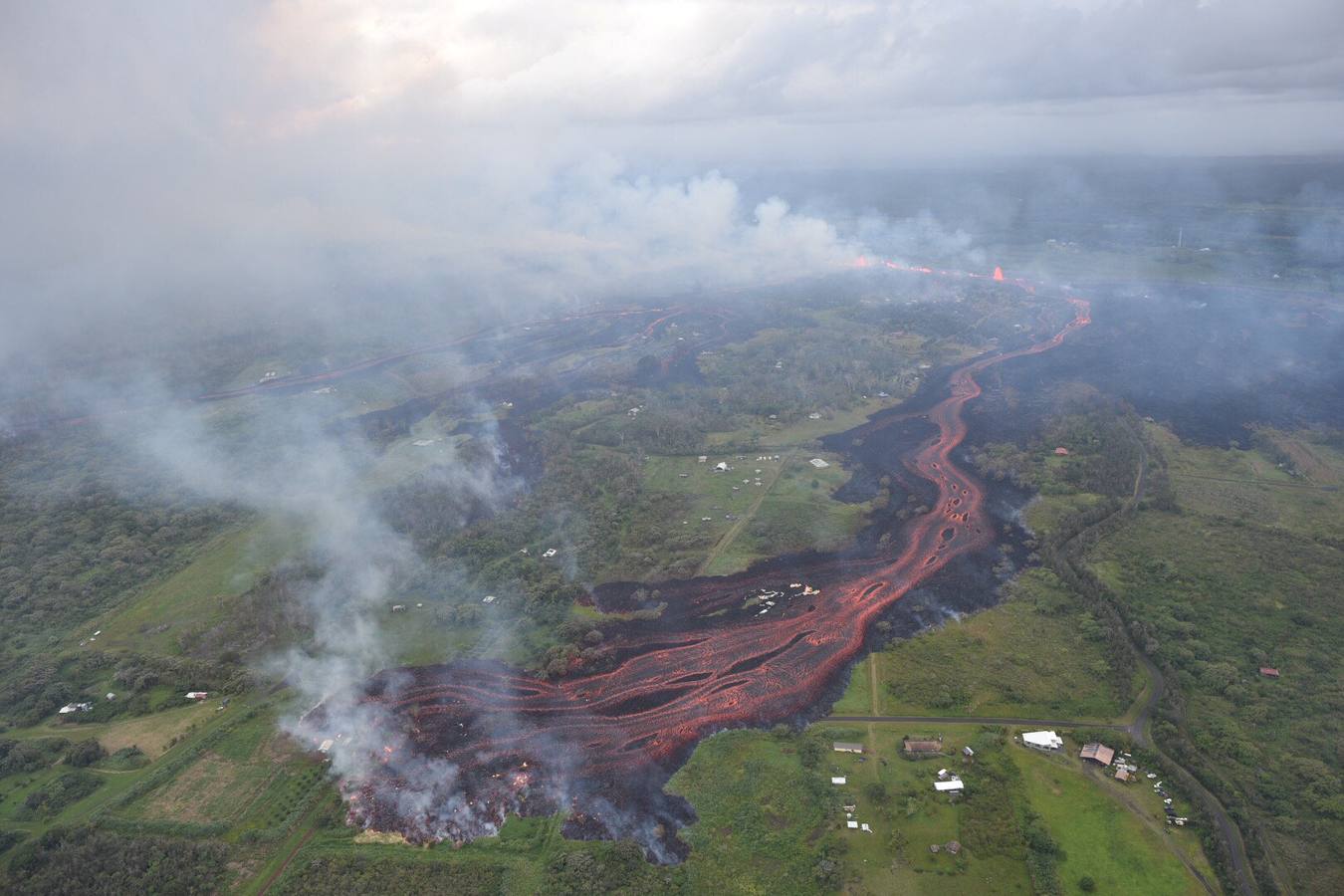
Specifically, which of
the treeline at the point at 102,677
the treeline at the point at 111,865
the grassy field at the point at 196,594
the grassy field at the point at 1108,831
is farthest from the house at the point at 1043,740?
the grassy field at the point at 196,594

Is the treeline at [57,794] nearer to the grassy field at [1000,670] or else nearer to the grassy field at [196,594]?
A: the grassy field at [196,594]

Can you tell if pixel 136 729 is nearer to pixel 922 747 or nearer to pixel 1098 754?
pixel 922 747

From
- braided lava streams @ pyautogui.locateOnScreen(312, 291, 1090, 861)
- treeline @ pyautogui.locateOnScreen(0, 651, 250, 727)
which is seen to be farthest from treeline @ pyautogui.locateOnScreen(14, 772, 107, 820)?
braided lava streams @ pyautogui.locateOnScreen(312, 291, 1090, 861)

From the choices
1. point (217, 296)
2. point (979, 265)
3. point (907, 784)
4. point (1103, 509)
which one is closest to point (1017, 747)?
point (907, 784)

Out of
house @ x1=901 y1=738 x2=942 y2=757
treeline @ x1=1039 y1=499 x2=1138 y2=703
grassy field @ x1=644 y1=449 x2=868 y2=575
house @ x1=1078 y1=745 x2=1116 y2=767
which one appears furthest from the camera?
grassy field @ x1=644 y1=449 x2=868 y2=575

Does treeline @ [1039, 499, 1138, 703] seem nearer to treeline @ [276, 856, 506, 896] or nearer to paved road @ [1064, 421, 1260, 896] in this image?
paved road @ [1064, 421, 1260, 896]

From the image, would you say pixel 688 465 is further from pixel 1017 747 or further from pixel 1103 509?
pixel 1017 747
